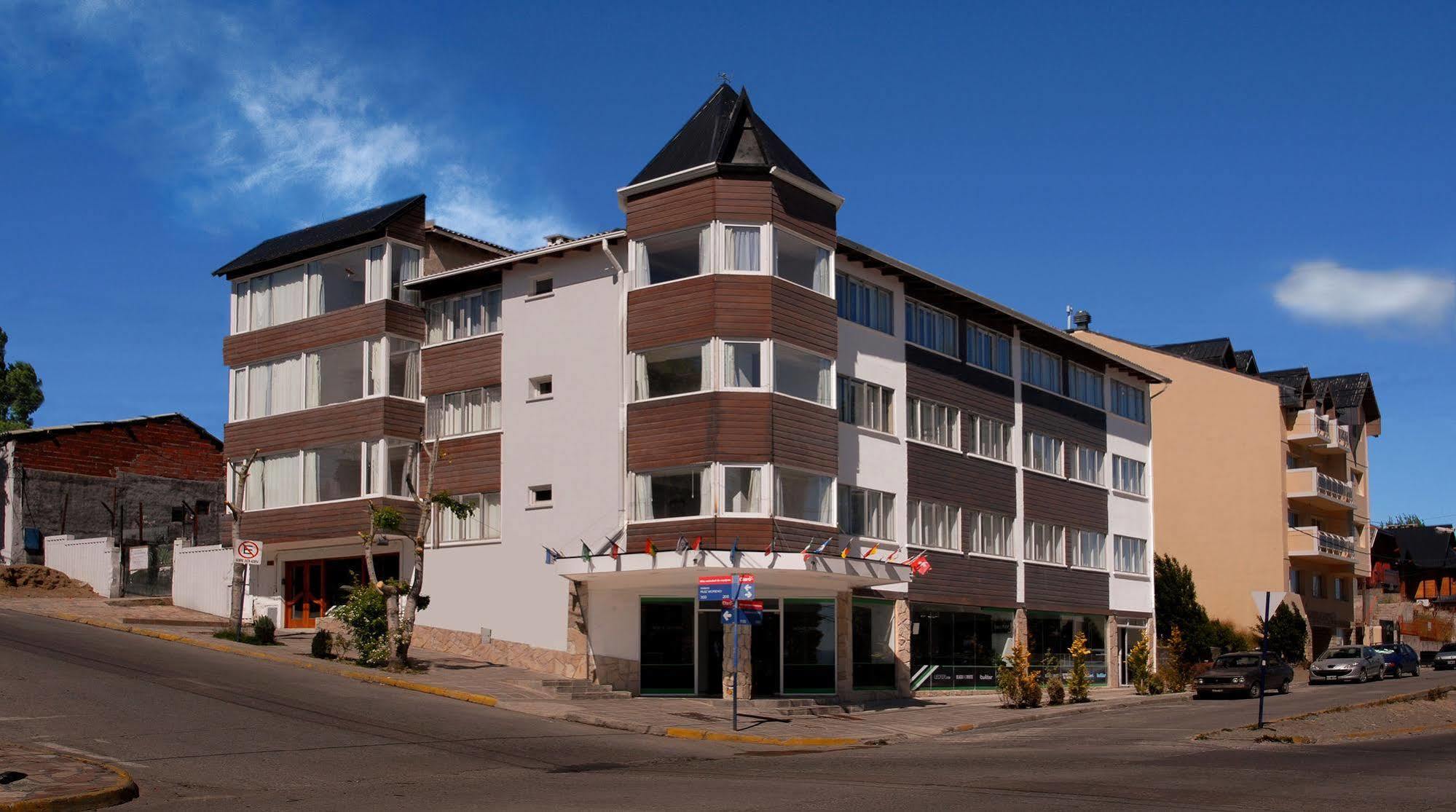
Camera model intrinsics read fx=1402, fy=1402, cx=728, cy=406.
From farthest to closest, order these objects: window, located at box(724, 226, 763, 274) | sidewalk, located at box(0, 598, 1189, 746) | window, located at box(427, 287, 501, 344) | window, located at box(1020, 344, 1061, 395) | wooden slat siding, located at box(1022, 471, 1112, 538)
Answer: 1. window, located at box(1020, 344, 1061, 395)
2. wooden slat siding, located at box(1022, 471, 1112, 538)
3. window, located at box(427, 287, 501, 344)
4. window, located at box(724, 226, 763, 274)
5. sidewalk, located at box(0, 598, 1189, 746)

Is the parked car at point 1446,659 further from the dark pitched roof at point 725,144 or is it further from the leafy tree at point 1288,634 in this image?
the dark pitched roof at point 725,144

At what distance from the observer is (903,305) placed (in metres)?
39.9

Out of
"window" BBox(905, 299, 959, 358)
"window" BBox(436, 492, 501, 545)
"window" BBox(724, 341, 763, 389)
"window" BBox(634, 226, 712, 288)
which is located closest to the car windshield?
"window" BBox(905, 299, 959, 358)

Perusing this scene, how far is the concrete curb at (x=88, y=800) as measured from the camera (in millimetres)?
14289

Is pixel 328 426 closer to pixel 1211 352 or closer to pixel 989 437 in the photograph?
pixel 989 437

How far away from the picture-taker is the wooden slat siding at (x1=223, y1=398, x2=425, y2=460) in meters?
39.3

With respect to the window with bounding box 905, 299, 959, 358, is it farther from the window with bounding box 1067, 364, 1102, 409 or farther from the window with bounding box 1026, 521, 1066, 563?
the window with bounding box 1067, 364, 1102, 409

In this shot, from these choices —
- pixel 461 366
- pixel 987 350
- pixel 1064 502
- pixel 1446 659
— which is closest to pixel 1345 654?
pixel 1064 502

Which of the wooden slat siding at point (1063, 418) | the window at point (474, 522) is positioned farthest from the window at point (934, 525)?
the window at point (474, 522)

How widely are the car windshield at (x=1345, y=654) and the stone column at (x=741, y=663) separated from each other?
29023 millimetres

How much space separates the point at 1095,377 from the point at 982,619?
12.3 metres

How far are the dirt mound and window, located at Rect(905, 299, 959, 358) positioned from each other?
2713cm

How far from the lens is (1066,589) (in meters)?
46.8

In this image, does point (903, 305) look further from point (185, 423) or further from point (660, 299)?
point (185, 423)
